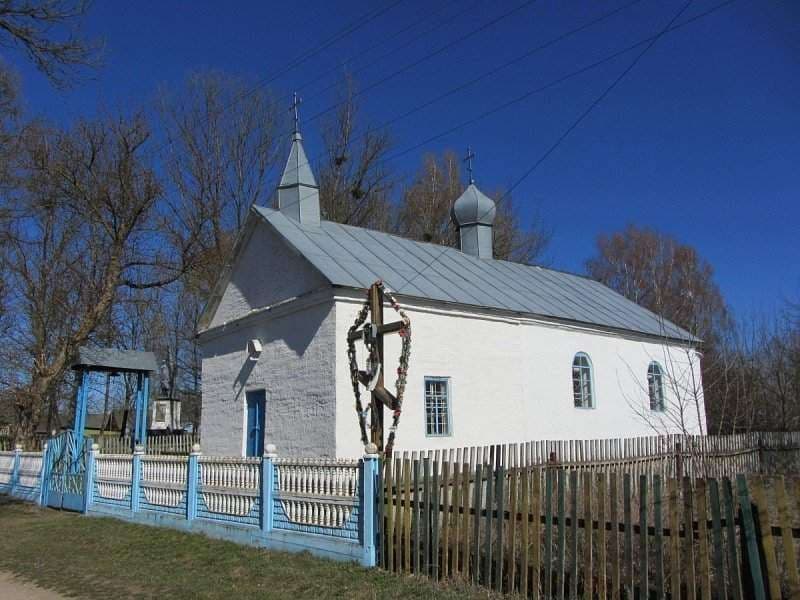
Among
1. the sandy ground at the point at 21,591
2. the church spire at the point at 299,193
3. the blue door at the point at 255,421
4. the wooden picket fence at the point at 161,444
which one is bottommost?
the sandy ground at the point at 21,591

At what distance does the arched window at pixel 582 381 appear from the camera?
58.9 feet

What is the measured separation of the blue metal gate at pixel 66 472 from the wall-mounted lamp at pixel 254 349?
144 inches

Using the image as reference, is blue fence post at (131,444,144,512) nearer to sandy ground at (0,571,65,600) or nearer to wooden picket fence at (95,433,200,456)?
wooden picket fence at (95,433,200,456)

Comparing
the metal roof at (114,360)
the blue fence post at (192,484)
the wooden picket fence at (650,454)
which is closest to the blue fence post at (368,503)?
the wooden picket fence at (650,454)

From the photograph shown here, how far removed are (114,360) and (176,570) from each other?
9.73 m

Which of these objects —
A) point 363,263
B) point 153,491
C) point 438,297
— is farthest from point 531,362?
point 153,491

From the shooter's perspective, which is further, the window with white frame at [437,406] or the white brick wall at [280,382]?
the window with white frame at [437,406]

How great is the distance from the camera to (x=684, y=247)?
35.6 metres

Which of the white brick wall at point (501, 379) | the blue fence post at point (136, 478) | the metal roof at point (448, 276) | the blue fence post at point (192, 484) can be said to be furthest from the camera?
the metal roof at point (448, 276)

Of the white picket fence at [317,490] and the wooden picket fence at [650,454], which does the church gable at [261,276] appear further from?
the white picket fence at [317,490]

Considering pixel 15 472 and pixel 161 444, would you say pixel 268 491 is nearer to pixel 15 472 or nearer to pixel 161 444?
pixel 161 444

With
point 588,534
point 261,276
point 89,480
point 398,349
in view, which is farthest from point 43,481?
point 588,534

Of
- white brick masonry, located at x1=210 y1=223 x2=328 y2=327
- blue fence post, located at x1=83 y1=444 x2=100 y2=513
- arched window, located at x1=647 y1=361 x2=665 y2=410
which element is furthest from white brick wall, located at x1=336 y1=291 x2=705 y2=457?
blue fence post, located at x1=83 y1=444 x2=100 y2=513

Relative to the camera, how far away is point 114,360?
1688cm
